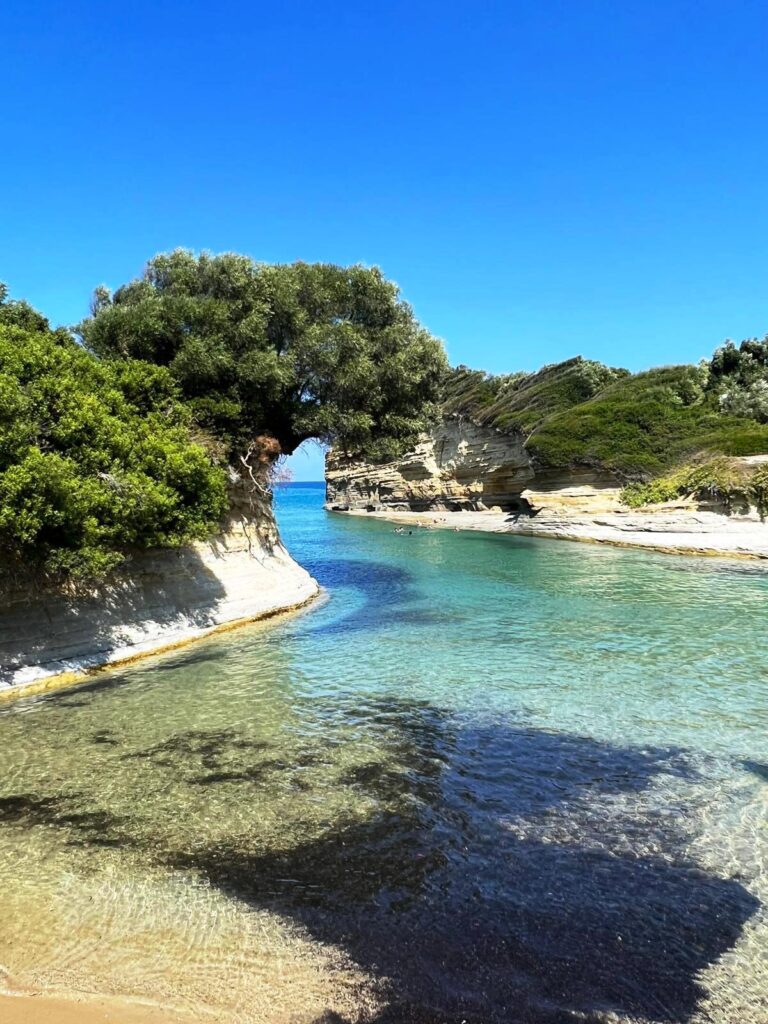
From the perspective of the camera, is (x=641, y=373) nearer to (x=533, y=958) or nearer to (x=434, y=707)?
(x=434, y=707)

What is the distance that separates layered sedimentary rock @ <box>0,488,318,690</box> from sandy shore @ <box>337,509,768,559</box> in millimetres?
25994

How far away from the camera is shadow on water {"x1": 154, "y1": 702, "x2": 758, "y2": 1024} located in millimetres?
4723

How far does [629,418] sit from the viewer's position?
54.3 metres

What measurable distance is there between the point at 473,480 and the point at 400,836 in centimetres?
6467

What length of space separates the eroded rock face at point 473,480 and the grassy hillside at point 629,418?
Result: 5.41 feet

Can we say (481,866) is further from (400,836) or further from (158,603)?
(158,603)

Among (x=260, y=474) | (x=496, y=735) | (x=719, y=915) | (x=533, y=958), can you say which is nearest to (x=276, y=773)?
(x=496, y=735)

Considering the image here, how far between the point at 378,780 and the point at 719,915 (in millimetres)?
4238

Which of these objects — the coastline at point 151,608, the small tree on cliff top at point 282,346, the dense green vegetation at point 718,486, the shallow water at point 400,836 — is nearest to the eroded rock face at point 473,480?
the dense green vegetation at point 718,486

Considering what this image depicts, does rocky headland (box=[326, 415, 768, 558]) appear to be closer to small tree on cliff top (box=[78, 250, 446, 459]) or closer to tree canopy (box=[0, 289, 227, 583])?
small tree on cliff top (box=[78, 250, 446, 459])

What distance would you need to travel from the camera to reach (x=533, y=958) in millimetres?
5082

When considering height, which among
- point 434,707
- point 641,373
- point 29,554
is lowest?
point 434,707

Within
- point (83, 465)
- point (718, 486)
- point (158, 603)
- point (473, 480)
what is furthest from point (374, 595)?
point (473, 480)

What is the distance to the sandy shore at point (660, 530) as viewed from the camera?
36594 mm
